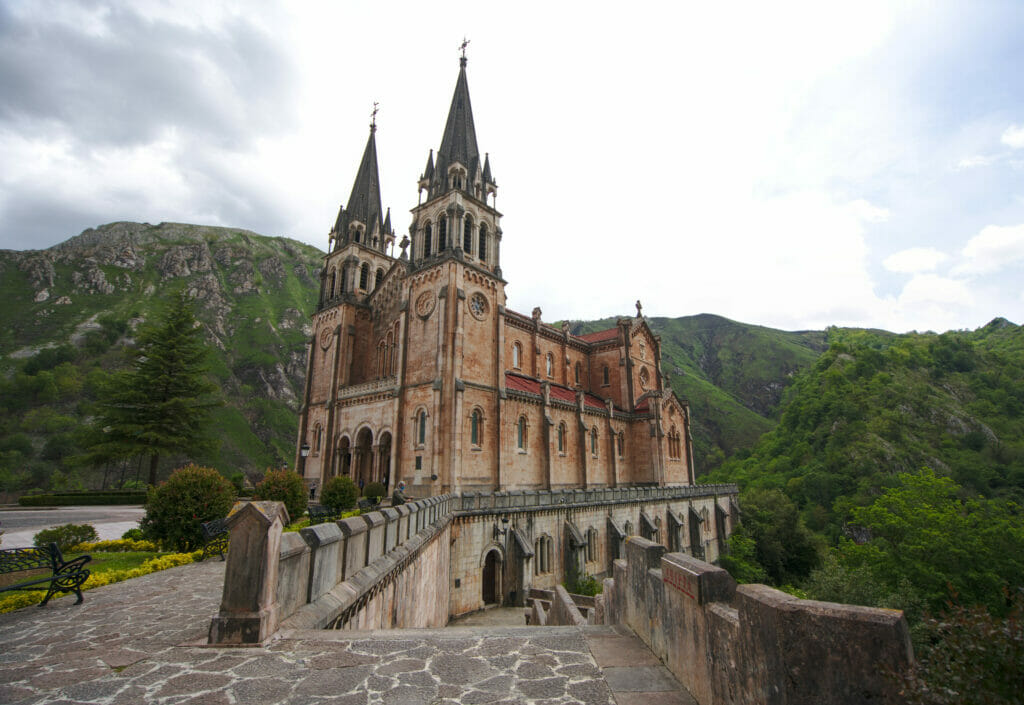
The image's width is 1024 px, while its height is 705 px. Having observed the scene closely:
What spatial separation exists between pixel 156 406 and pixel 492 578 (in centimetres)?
2939

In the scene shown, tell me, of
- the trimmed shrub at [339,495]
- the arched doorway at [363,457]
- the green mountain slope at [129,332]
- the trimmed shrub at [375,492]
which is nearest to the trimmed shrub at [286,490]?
the trimmed shrub at [339,495]

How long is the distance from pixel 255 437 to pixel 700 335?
13442 cm

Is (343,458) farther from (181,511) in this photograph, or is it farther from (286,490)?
(181,511)

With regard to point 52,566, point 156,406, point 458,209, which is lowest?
point 52,566

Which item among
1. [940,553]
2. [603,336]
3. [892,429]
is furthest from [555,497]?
[892,429]

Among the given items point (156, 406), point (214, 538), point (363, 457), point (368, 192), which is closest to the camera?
point (214, 538)

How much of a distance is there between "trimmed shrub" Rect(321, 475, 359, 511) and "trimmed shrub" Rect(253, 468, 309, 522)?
5.08ft

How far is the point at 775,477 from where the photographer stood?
63.4 meters

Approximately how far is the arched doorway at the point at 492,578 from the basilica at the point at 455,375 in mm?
4120

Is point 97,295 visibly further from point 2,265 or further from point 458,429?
point 458,429

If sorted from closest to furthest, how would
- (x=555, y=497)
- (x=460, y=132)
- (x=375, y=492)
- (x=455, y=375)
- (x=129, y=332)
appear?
(x=375, y=492), (x=555, y=497), (x=455, y=375), (x=460, y=132), (x=129, y=332)

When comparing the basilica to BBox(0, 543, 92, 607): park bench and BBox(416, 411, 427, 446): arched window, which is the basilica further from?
BBox(0, 543, 92, 607): park bench

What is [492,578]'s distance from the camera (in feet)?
68.6

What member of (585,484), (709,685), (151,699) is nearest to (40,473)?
(585,484)
